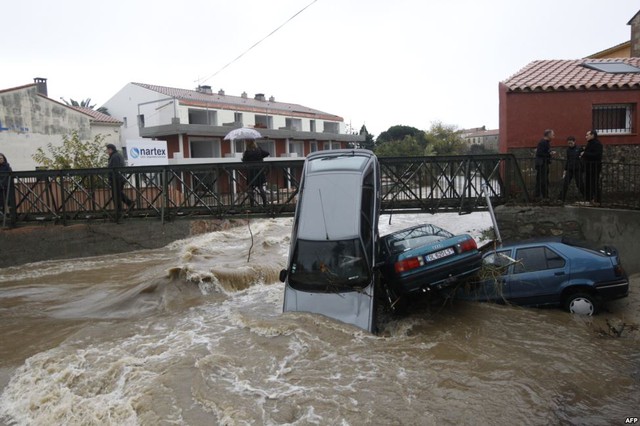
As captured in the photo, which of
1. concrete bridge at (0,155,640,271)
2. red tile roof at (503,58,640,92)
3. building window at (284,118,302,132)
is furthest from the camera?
building window at (284,118,302,132)

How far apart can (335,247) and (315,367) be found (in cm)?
195

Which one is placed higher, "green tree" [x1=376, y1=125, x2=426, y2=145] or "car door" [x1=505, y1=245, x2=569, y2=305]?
"green tree" [x1=376, y1=125, x2=426, y2=145]

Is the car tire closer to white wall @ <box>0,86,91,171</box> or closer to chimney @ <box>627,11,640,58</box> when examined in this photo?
chimney @ <box>627,11,640,58</box>

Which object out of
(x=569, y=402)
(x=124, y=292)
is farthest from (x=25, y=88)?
(x=569, y=402)

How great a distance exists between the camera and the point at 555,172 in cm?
1330

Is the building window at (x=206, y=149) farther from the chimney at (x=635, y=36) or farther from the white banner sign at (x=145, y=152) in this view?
the chimney at (x=635, y=36)

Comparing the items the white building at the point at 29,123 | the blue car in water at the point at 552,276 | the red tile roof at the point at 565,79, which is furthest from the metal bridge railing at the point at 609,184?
the white building at the point at 29,123

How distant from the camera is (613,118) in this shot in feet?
46.4

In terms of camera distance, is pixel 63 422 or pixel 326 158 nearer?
pixel 63 422

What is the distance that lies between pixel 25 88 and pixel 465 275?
1108 inches

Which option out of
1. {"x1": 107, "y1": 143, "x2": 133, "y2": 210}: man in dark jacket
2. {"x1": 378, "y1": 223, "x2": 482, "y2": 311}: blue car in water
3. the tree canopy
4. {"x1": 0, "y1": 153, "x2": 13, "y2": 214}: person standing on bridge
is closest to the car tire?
{"x1": 378, "y1": 223, "x2": 482, "y2": 311}: blue car in water

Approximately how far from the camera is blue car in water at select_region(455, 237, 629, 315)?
27.6ft

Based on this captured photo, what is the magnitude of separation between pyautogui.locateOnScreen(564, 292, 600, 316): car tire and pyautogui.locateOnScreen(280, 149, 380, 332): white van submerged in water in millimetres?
3657

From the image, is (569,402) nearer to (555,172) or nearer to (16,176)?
(555,172)
